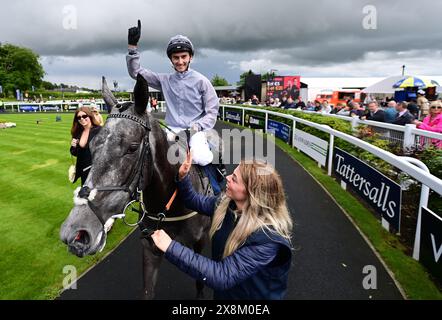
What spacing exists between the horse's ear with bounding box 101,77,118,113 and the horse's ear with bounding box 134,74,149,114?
32 cm

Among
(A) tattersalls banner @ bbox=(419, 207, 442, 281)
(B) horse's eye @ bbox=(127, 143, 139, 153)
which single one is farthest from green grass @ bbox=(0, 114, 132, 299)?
(A) tattersalls banner @ bbox=(419, 207, 442, 281)

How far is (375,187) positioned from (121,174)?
4544 millimetres

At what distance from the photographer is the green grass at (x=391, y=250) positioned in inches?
134

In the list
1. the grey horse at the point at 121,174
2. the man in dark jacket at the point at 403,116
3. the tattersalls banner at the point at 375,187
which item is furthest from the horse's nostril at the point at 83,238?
the man in dark jacket at the point at 403,116

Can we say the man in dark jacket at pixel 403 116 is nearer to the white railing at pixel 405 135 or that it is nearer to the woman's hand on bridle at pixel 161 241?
the white railing at pixel 405 135

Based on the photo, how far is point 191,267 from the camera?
5.49 feet

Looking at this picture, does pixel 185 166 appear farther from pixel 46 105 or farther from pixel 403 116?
pixel 46 105

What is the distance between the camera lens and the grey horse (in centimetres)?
165

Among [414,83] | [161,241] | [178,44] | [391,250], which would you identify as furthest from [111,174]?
[414,83]

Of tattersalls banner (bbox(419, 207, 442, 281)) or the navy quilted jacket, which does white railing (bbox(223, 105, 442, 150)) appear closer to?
tattersalls banner (bbox(419, 207, 442, 281))

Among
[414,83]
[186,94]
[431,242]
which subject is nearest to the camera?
[186,94]

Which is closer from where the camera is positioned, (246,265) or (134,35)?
(246,265)

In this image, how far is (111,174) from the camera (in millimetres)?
1777
